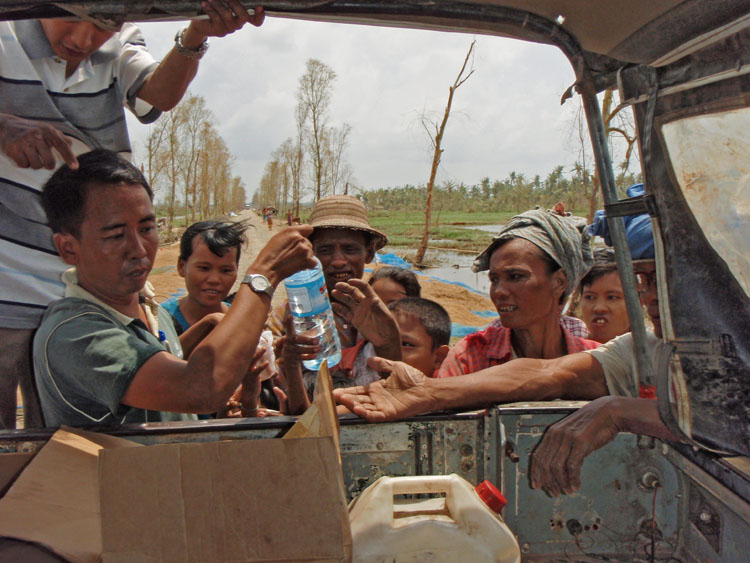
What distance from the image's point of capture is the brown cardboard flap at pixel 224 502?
4.13 feet

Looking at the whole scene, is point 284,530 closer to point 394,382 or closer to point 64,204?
point 394,382

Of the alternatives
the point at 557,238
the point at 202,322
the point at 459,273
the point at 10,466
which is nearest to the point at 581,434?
the point at 557,238

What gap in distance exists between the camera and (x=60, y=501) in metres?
1.35

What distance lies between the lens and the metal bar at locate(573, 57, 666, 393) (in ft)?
5.88

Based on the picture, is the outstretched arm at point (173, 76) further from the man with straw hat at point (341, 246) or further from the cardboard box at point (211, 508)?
the cardboard box at point (211, 508)

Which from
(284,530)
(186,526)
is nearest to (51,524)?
(186,526)

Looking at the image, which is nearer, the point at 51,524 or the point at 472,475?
the point at 51,524

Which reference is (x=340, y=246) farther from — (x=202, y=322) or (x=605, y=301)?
(x=605, y=301)

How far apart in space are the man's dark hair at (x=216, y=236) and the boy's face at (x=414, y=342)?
4.01 ft

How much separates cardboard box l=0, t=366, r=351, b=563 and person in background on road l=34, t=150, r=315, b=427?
0.30 m

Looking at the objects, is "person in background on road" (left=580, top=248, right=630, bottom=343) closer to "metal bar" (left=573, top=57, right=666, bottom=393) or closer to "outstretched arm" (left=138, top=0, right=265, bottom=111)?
"metal bar" (left=573, top=57, right=666, bottom=393)

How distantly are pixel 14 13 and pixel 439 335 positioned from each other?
218 cm

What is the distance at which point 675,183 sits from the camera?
141 centimetres

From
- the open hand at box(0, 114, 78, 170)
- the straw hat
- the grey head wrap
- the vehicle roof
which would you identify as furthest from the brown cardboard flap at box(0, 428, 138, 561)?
the grey head wrap
